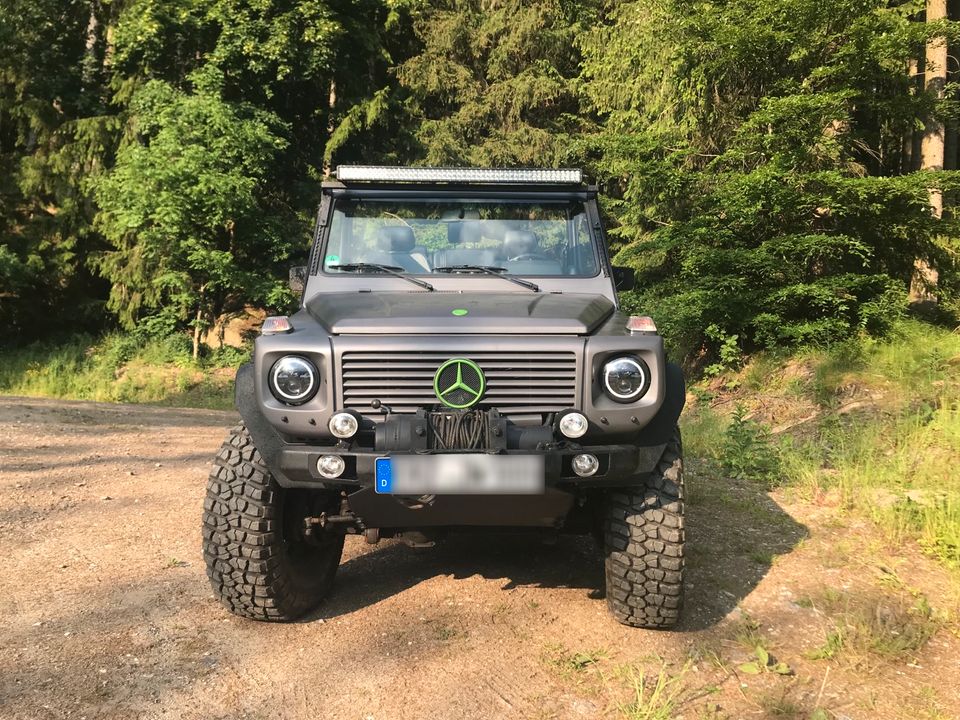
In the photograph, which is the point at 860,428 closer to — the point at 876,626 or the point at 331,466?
the point at 876,626

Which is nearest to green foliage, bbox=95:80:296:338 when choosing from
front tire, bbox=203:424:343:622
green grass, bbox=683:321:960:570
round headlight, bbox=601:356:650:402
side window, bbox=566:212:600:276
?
green grass, bbox=683:321:960:570

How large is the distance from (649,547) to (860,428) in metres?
4.87

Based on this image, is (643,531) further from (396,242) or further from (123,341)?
(123,341)

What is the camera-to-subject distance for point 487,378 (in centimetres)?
310

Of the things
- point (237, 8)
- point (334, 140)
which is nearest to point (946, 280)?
point (334, 140)

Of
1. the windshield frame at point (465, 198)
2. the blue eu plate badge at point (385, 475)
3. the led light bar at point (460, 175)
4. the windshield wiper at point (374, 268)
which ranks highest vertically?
the led light bar at point (460, 175)

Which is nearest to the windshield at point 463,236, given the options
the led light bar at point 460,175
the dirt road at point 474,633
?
the led light bar at point 460,175

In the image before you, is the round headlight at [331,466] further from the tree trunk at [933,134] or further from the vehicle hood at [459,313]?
the tree trunk at [933,134]

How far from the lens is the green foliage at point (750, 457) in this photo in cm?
632

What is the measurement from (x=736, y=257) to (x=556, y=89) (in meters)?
9.28

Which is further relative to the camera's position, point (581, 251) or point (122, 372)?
point (122, 372)

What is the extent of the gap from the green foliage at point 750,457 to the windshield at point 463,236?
3.03 meters

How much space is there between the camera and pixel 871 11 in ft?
32.2

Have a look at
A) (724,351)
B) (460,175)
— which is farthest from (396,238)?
(724,351)
